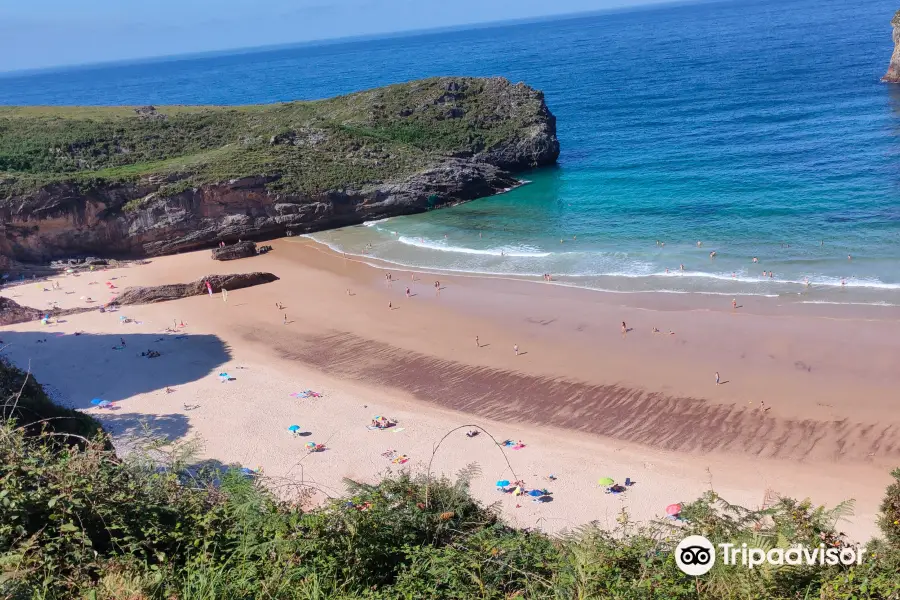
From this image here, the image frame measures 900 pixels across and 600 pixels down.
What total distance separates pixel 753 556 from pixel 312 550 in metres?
4.51

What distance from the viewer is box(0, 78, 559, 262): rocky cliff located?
38938mm

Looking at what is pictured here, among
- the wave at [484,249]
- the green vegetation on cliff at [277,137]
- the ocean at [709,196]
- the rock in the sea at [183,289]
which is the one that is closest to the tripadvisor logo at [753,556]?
the ocean at [709,196]

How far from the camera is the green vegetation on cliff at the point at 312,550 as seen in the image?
6418 millimetres

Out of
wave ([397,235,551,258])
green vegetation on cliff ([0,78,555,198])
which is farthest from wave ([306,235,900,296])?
green vegetation on cliff ([0,78,555,198])

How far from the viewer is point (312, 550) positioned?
23.3 feet

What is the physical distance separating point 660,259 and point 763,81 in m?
52.4

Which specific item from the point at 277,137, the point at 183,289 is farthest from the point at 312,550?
the point at 277,137

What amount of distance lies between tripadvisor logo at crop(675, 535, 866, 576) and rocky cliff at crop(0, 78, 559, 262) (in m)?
37.9

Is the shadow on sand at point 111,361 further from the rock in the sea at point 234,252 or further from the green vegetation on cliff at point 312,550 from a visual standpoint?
the green vegetation on cliff at point 312,550

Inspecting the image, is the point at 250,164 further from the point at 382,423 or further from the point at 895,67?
the point at 895,67

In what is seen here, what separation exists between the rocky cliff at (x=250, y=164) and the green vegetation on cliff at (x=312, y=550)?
113ft

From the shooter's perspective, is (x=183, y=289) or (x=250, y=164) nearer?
(x=183, y=289)

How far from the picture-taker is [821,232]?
32281mm

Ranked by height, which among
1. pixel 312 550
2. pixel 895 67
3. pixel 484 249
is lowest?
pixel 484 249
